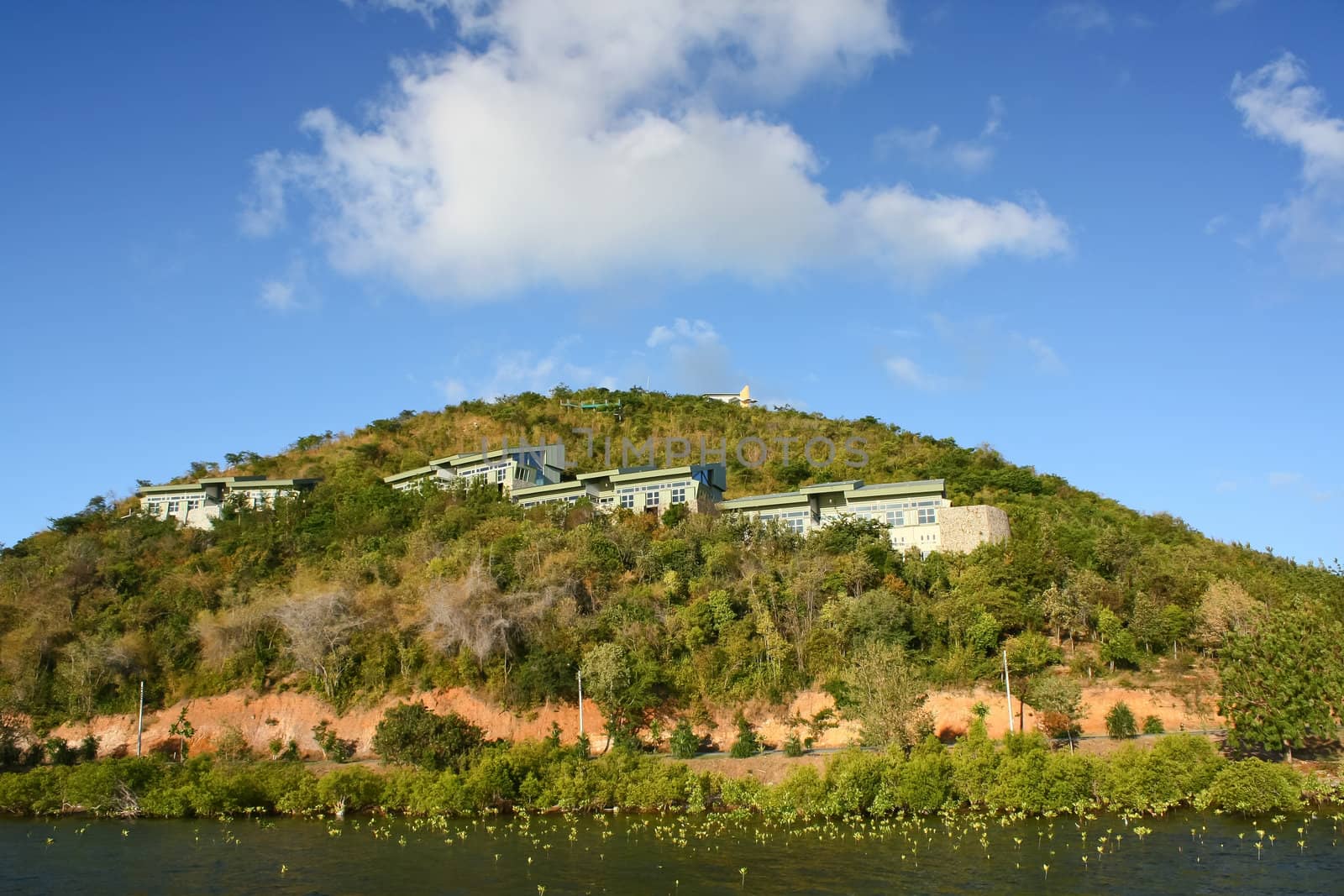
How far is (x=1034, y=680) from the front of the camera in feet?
139

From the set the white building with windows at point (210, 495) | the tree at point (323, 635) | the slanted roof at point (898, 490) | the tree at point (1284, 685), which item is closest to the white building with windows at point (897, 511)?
the slanted roof at point (898, 490)

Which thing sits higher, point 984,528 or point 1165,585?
point 984,528

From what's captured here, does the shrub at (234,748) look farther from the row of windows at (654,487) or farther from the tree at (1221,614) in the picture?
the tree at (1221,614)

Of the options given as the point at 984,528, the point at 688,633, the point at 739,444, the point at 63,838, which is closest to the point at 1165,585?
the point at 984,528

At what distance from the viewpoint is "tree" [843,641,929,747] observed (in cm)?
A: 3719

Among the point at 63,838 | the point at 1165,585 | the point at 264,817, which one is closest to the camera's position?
the point at 63,838

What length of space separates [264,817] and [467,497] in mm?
29936

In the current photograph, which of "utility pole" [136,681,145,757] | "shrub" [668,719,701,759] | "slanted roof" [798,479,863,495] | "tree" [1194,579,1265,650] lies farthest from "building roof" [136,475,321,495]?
"tree" [1194,579,1265,650]

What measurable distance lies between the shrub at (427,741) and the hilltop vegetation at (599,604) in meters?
6.85

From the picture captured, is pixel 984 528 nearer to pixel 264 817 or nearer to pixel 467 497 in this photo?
pixel 467 497

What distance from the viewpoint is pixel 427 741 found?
3828 centimetres

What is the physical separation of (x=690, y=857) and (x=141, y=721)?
103 ft

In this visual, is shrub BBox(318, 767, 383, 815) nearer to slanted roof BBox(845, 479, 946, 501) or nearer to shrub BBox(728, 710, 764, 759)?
shrub BBox(728, 710, 764, 759)

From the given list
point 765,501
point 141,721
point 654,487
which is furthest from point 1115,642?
point 141,721
